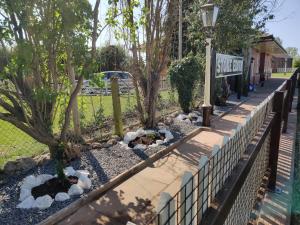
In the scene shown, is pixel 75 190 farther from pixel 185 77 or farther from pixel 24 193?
pixel 185 77

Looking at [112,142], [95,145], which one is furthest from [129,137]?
[95,145]

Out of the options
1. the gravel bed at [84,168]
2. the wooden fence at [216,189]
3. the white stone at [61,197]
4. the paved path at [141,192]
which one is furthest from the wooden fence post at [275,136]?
the white stone at [61,197]

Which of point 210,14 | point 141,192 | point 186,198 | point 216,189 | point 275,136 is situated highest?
point 210,14

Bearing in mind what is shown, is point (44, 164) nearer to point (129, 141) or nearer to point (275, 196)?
point (129, 141)

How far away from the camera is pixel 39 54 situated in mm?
3590

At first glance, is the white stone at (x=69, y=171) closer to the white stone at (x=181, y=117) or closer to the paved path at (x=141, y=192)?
the paved path at (x=141, y=192)

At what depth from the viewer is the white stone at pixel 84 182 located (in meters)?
3.44

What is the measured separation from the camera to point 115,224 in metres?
2.79

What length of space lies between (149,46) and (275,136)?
360 cm

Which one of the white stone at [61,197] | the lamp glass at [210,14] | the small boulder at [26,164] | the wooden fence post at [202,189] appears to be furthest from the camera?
the lamp glass at [210,14]

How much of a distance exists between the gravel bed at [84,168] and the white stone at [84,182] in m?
0.07

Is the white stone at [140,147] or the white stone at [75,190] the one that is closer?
the white stone at [75,190]

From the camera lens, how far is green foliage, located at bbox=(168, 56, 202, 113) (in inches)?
312

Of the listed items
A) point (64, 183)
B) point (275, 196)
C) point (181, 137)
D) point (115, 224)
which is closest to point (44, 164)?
point (64, 183)
